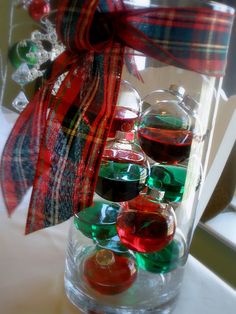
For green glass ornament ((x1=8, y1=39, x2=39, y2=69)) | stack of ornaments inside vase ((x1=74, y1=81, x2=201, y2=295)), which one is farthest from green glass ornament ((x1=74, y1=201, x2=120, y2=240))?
green glass ornament ((x1=8, y1=39, x2=39, y2=69))

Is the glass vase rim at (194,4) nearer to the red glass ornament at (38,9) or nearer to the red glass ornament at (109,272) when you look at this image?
the red glass ornament at (38,9)

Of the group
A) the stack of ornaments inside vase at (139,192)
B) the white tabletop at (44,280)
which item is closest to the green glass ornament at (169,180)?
the stack of ornaments inside vase at (139,192)

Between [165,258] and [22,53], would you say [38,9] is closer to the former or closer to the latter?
[22,53]

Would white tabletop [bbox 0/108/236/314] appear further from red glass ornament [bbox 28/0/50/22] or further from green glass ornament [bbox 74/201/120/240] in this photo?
red glass ornament [bbox 28/0/50/22]

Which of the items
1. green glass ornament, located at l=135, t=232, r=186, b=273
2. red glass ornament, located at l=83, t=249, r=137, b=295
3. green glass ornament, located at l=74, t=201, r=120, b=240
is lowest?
red glass ornament, located at l=83, t=249, r=137, b=295

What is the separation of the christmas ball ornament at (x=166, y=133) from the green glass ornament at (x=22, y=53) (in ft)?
0.43

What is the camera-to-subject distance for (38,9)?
28 cm

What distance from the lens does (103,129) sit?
27cm

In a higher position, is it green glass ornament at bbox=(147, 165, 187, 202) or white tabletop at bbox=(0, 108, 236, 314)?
green glass ornament at bbox=(147, 165, 187, 202)

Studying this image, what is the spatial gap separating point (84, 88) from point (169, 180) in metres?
0.11

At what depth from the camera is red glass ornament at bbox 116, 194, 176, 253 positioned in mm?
314

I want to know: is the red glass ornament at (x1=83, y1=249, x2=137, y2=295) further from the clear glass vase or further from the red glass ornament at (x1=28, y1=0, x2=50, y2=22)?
the red glass ornament at (x1=28, y1=0, x2=50, y2=22)

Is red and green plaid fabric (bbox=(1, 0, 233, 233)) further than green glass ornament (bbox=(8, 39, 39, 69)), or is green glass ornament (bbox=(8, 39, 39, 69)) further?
green glass ornament (bbox=(8, 39, 39, 69))

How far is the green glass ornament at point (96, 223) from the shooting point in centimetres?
34
